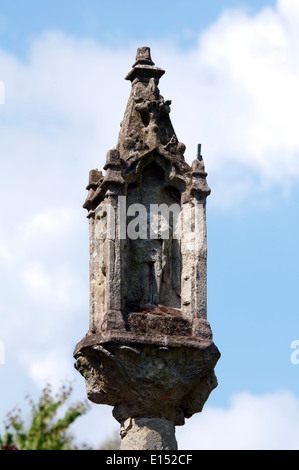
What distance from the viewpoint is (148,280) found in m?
21.4

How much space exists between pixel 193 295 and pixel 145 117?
10.1 feet

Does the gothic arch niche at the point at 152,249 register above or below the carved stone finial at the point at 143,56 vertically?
below

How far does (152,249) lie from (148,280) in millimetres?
507

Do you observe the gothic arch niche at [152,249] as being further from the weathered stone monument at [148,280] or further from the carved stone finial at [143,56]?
the carved stone finial at [143,56]

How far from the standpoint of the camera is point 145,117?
72.7 feet

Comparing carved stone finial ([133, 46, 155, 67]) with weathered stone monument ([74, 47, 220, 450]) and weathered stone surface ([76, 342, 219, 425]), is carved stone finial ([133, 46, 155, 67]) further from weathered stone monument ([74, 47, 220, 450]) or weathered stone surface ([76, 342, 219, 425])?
weathered stone surface ([76, 342, 219, 425])

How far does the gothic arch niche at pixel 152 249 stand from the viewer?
70.0 feet

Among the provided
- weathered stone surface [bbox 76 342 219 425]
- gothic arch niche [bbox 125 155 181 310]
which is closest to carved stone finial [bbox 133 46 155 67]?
gothic arch niche [bbox 125 155 181 310]

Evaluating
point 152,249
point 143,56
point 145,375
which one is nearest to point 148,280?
point 152,249

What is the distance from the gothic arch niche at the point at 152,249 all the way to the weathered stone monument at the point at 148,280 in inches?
0.6

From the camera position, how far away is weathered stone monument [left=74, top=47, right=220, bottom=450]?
67.1ft

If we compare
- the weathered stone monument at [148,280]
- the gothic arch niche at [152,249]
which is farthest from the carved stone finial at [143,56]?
the gothic arch niche at [152,249]

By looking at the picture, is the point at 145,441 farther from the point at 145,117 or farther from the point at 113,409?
the point at 145,117

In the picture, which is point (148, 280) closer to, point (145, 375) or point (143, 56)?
point (145, 375)
